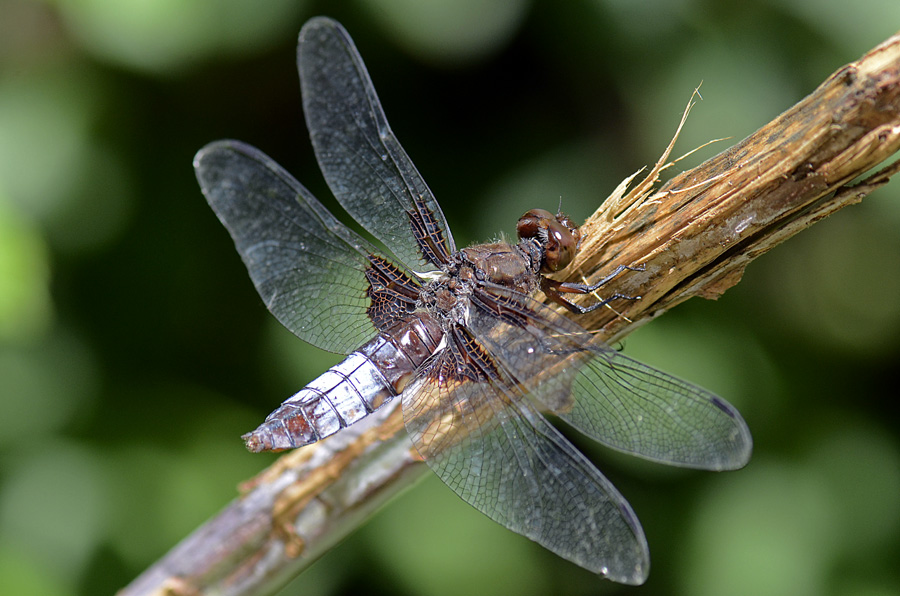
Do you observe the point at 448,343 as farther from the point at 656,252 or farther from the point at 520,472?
the point at 656,252

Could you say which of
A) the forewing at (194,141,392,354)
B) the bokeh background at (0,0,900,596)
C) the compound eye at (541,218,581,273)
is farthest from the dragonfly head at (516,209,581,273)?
the forewing at (194,141,392,354)

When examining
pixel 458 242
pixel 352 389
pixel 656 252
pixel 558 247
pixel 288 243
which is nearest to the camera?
pixel 656 252

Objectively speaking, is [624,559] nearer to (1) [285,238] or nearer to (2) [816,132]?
(2) [816,132]

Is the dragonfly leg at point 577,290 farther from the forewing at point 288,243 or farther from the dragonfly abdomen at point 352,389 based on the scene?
the forewing at point 288,243

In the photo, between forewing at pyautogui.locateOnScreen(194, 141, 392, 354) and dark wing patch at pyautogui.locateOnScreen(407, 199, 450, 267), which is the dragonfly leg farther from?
forewing at pyautogui.locateOnScreen(194, 141, 392, 354)

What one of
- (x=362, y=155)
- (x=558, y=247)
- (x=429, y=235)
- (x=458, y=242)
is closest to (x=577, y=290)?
(x=558, y=247)

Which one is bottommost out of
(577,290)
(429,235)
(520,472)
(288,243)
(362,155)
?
(520,472)
